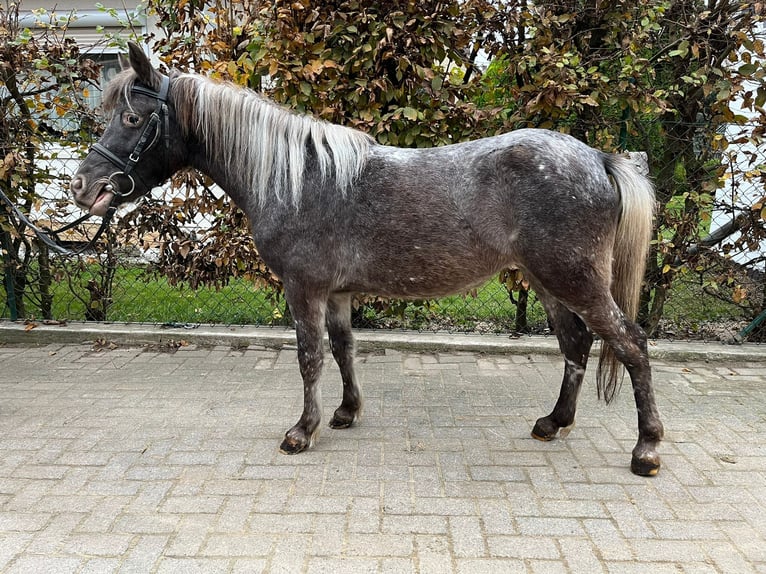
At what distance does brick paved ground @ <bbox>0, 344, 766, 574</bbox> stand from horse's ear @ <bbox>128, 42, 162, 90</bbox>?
1.95 metres

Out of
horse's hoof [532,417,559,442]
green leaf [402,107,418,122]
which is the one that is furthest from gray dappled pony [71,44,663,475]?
green leaf [402,107,418,122]

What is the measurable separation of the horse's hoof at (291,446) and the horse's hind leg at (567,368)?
1.34 m

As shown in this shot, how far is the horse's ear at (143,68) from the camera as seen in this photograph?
259 centimetres

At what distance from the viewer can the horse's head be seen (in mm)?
2713

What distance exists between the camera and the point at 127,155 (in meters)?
2.75

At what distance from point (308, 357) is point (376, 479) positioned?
0.73m

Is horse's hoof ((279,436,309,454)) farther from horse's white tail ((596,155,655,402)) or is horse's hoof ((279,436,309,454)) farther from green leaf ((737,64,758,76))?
green leaf ((737,64,758,76))

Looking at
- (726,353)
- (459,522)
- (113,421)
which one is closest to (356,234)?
(459,522)

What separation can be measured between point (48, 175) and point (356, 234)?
356 centimetres

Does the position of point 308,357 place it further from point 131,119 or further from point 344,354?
point 131,119

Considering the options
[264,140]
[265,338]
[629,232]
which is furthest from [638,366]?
[265,338]

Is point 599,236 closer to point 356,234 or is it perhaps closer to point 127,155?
point 356,234

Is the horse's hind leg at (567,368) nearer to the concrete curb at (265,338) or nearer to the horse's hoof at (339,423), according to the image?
the horse's hoof at (339,423)

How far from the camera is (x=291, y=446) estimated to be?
2977mm
